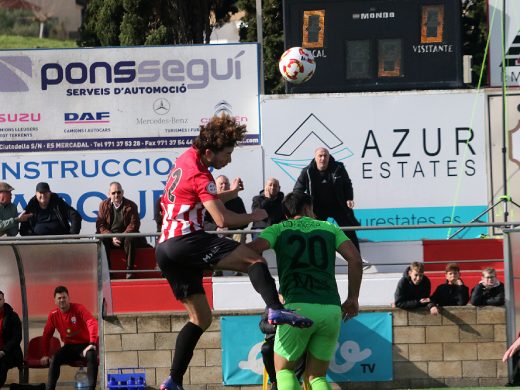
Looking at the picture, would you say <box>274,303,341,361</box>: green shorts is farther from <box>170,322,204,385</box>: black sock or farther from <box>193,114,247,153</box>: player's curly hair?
<box>193,114,247,153</box>: player's curly hair

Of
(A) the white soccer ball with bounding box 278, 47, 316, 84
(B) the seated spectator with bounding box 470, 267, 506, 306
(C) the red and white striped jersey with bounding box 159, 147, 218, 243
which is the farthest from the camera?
(A) the white soccer ball with bounding box 278, 47, 316, 84

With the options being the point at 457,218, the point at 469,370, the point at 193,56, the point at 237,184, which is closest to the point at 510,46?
the point at 457,218

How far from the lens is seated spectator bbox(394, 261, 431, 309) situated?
40.5 ft

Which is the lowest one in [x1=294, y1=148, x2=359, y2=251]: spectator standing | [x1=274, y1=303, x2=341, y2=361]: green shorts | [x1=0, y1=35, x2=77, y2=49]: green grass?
[x1=274, y1=303, x2=341, y2=361]: green shorts

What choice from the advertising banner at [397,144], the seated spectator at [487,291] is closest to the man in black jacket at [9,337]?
the seated spectator at [487,291]

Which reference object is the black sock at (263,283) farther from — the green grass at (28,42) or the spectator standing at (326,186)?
the green grass at (28,42)

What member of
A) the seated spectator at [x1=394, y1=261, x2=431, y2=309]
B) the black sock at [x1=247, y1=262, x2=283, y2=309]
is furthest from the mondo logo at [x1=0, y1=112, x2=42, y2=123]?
the black sock at [x1=247, y1=262, x2=283, y2=309]

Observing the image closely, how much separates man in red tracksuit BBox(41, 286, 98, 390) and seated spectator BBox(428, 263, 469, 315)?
3.48 meters

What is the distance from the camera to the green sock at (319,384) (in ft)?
26.7

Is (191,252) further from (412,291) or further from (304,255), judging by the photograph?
(412,291)

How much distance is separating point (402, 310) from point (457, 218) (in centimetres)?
617

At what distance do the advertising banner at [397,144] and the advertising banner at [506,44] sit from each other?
0.65 metres

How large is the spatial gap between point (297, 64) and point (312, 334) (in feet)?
31.9

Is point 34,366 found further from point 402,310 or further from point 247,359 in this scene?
point 402,310
